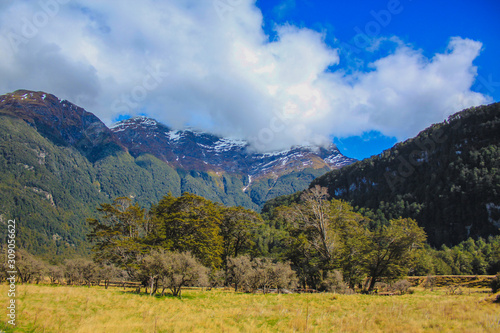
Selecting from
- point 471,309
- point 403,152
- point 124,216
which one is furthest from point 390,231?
point 403,152

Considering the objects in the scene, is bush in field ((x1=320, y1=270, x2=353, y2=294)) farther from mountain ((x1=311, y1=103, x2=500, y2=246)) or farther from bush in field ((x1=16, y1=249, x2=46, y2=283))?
mountain ((x1=311, y1=103, x2=500, y2=246))

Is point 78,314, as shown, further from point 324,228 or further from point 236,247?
point 236,247

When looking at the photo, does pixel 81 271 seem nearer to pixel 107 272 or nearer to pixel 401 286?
pixel 107 272

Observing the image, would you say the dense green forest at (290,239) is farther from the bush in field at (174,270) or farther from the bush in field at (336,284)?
the bush in field at (174,270)

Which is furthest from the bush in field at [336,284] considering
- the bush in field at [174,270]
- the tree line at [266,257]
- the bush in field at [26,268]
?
the bush in field at [26,268]

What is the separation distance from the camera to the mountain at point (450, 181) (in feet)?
420

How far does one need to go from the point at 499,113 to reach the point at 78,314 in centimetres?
20988

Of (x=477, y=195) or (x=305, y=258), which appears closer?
(x=305, y=258)

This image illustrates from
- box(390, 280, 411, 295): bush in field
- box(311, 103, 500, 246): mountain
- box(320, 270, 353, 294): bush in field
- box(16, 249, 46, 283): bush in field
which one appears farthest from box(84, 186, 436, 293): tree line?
box(311, 103, 500, 246): mountain

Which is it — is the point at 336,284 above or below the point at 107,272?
above

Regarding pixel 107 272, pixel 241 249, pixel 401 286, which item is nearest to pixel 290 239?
pixel 401 286

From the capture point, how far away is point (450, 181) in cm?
14750

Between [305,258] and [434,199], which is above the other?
[434,199]

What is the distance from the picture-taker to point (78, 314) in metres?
13.6
